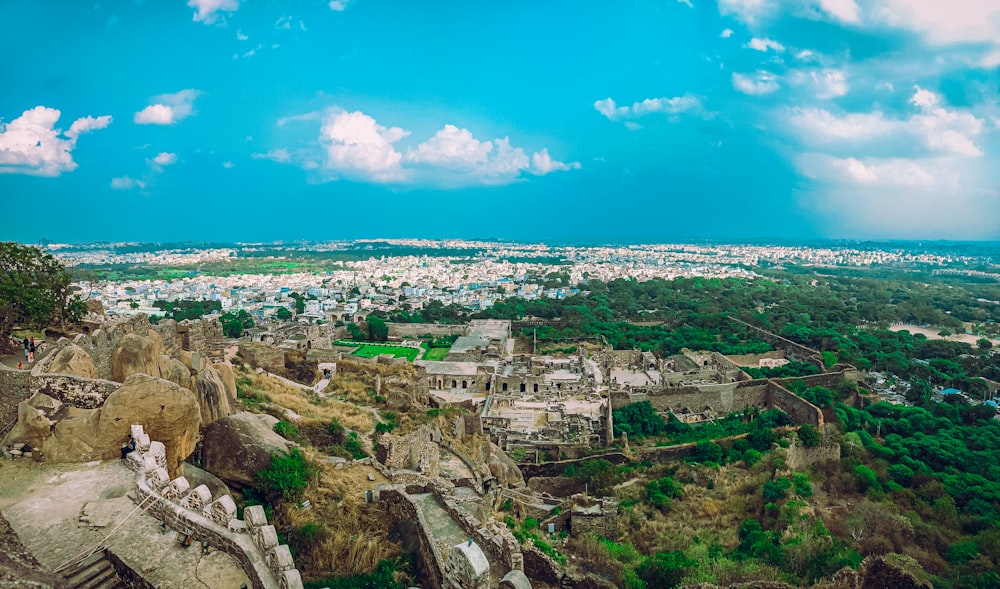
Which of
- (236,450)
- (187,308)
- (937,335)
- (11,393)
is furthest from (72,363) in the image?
(937,335)

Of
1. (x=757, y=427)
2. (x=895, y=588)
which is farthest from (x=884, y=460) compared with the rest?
(x=895, y=588)

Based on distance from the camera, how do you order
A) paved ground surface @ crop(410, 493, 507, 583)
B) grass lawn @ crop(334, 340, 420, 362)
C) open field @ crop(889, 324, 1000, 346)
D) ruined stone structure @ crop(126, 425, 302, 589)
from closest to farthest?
1. ruined stone structure @ crop(126, 425, 302, 589)
2. paved ground surface @ crop(410, 493, 507, 583)
3. grass lawn @ crop(334, 340, 420, 362)
4. open field @ crop(889, 324, 1000, 346)

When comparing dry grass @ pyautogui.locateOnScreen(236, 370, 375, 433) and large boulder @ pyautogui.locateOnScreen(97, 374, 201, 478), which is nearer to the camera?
large boulder @ pyautogui.locateOnScreen(97, 374, 201, 478)

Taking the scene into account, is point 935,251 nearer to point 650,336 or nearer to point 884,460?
point 650,336

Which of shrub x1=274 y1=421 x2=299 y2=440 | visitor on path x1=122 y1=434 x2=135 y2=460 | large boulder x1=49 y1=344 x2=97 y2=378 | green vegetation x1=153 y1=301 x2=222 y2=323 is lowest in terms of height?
green vegetation x1=153 y1=301 x2=222 y2=323

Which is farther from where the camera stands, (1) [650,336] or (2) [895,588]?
(1) [650,336]

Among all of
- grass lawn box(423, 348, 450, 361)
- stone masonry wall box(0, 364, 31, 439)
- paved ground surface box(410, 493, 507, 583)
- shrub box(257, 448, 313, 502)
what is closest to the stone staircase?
shrub box(257, 448, 313, 502)

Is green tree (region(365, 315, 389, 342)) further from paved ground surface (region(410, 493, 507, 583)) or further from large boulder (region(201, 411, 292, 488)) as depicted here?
paved ground surface (region(410, 493, 507, 583))

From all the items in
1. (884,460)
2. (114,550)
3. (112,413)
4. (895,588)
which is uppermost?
(112,413)
